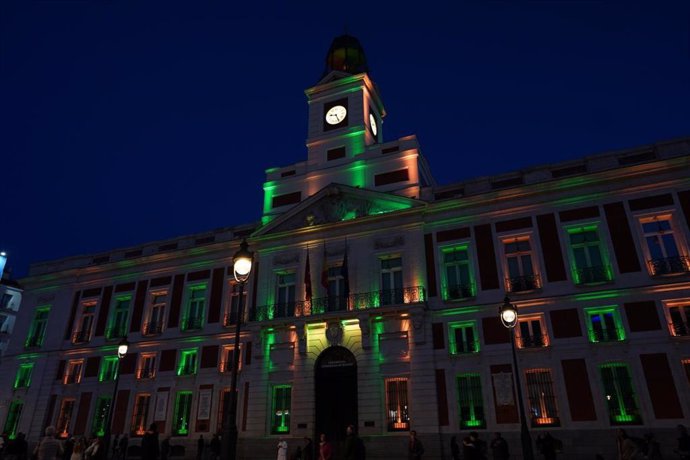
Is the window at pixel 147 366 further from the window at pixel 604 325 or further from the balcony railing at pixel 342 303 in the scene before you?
the window at pixel 604 325

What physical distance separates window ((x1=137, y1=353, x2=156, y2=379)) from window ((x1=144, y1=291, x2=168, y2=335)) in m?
1.38

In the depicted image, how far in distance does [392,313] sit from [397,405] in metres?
4.23

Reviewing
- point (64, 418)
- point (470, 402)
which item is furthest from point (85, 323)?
point (470, 402)

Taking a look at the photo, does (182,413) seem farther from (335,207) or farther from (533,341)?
(533,341)

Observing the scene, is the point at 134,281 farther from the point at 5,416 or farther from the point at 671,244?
the point at 671,244

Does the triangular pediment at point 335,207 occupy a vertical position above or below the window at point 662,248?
above

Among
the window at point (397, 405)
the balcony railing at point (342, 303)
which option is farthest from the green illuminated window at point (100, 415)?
the window at point (397, 405)

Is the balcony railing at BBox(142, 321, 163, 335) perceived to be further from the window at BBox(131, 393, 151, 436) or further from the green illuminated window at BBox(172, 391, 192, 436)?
the green illuminated window at BBox(172, 391, 192, 436)

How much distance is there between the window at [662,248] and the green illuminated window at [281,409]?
1787 centimetres

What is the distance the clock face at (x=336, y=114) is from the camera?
1235 inches

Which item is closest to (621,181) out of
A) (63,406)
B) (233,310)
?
(233,310)

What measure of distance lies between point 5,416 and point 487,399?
29.4 m

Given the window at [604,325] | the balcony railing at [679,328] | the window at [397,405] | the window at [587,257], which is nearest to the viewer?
the balcony railing at [679,328]

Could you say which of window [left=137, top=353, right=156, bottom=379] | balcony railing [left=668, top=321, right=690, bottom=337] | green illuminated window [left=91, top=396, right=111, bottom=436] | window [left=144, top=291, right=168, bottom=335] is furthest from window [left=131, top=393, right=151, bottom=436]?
balcony railing [left=668, top=321, right=690, bottom=337]
